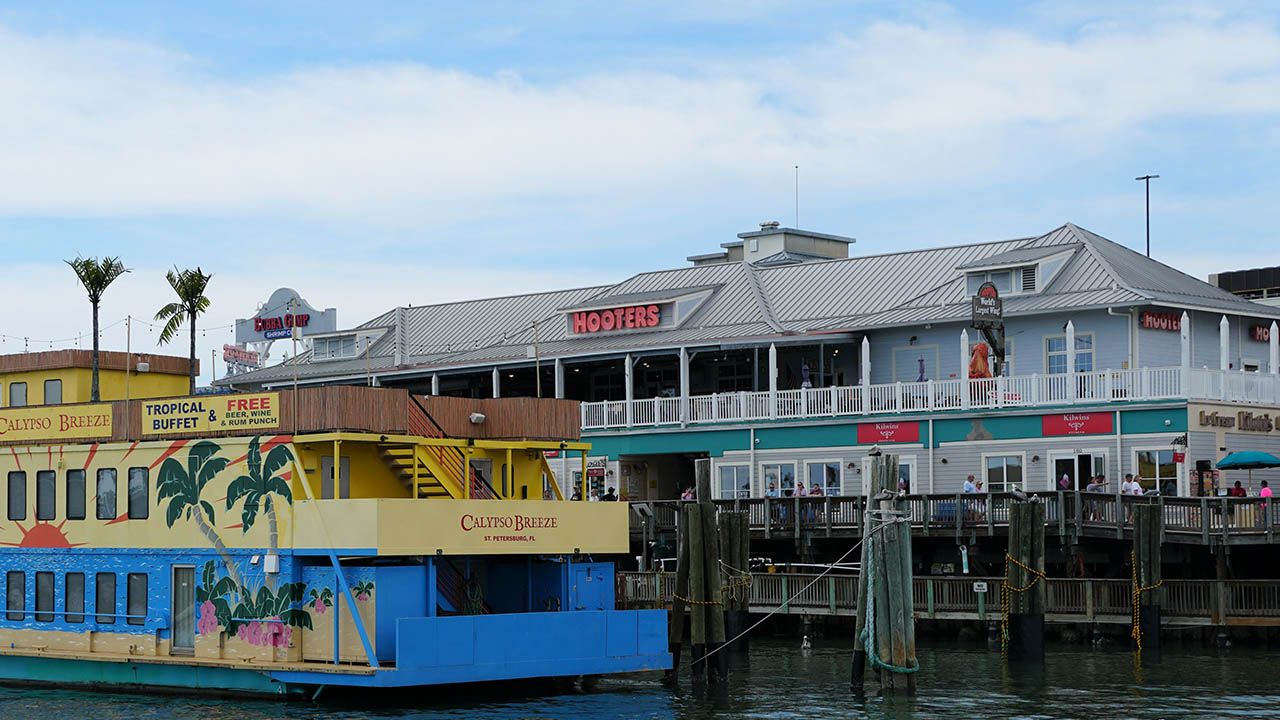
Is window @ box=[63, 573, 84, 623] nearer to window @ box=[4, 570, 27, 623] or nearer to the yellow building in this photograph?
window @ box=[4, 570, 27, 623]

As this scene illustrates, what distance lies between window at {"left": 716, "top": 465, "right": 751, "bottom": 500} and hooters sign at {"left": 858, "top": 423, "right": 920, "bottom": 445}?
409cm

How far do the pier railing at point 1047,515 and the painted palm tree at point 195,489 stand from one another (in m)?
13.9

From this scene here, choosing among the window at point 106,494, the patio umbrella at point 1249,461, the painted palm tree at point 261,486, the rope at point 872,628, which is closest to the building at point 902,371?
the patio umbrella at point 1249,461

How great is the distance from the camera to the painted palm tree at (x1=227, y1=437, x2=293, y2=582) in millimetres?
30141

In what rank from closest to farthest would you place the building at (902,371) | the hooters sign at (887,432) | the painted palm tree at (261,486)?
the painted palm tree at (261,486) < the building at (902,371) < the hooters sign at (887,432)

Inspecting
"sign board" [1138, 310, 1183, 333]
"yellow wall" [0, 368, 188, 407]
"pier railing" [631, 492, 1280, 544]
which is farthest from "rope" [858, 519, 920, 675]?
"sign board" [1138, 310, 1183, 333]

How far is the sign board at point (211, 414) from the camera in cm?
3053

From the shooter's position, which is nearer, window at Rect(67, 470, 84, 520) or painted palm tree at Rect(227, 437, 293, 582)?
painted palm tree at Rect(227, 437, 293, 582)

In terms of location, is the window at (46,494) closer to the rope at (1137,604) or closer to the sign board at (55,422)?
the sign board at (55,422)

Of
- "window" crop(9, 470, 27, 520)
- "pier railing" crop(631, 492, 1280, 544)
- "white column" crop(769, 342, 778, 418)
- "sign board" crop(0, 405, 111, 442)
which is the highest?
"white column" crop(769, 342, 778, 418)

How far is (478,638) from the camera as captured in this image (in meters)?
28.8

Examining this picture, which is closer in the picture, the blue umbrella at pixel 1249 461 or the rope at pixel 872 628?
the rope at pixel 872 628

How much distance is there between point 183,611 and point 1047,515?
63.2 ft

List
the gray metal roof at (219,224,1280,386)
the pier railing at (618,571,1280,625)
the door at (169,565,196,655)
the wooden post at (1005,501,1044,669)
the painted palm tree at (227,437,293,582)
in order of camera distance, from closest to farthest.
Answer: the painted palm tree at (227,437,293,582) < the door at (169,565,196,655) < the wooden post at (1005,501,1044,669) < the pier railing at (618,571,1280,625) < the gray metal roof at (219,224,1280,386)
